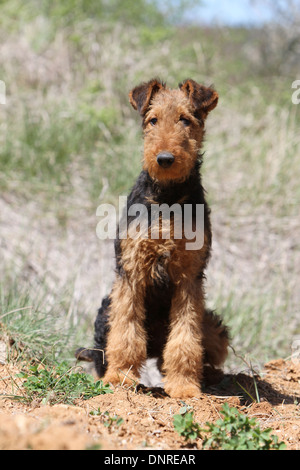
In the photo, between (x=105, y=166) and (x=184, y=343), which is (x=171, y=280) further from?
(x=105, y=166)

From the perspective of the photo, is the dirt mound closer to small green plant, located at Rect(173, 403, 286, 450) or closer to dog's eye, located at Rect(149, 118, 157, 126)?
small green plant, located at Rect(173, 403, 286, 450)

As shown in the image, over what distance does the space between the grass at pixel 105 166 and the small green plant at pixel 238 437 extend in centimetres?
187

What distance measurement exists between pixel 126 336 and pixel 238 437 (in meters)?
1.29

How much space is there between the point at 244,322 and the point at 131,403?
2.92 meters

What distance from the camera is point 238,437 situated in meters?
2.80

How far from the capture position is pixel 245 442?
274 centimetres

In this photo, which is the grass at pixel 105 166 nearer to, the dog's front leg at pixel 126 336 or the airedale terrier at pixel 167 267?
the dog's front leg at pixel 126 336

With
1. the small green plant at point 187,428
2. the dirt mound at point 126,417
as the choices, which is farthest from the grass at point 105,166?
the small green plant at point 187,428

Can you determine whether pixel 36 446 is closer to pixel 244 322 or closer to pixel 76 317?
pixel 76 317

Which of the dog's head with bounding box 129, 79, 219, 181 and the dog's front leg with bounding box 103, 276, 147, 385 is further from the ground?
the dog's head with bounding box 129, 79, 219, 181

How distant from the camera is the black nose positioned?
3479 millimetres

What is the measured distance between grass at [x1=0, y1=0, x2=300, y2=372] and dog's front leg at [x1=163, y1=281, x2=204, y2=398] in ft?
3.66

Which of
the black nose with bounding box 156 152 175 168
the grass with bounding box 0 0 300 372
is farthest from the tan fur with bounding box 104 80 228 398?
the grass with bounding box 0 0 300 372

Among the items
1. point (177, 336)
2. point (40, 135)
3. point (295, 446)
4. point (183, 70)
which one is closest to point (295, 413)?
point (295, 446)
